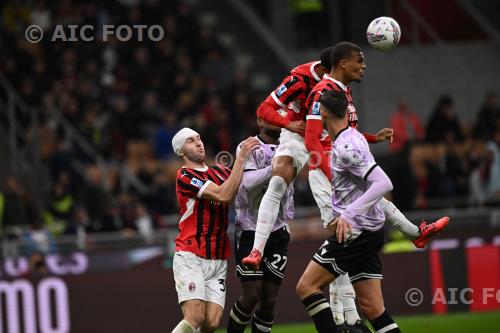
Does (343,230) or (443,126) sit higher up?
(443,126)

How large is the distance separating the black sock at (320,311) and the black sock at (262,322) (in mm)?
929

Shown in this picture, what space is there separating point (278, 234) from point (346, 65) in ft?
5.40

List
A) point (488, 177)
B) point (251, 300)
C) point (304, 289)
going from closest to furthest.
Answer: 1. point (304, 289)
2. point (251, 300)
3. point (488, 177)

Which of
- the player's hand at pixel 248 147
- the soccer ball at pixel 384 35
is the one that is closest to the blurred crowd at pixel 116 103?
the player's hand at pixel 248 147

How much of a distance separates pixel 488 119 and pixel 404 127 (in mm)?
1419

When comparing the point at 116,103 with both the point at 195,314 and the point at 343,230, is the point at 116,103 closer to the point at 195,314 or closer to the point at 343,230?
the point at 195,314

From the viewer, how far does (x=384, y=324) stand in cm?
860

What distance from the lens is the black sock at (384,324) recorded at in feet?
28.1

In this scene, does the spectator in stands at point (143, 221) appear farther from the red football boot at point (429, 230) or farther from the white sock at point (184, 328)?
the red football boot at point (429, 230)

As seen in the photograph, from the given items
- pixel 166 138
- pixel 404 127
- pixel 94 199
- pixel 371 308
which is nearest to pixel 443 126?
pixel 404 127

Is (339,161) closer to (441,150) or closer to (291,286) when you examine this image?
(291,286)

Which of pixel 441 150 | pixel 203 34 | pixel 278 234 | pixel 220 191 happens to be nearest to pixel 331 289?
pixel 278 234

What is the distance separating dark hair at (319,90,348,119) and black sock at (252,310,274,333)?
81.1 inches

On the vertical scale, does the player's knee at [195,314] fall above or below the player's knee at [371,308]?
below
